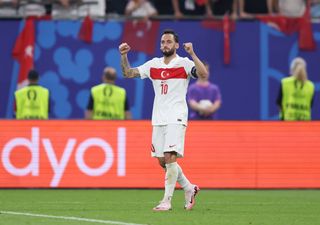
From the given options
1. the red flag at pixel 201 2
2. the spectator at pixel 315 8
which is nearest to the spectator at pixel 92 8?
the red flag at pixel 201 2

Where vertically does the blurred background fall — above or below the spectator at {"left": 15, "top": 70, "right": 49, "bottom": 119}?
above

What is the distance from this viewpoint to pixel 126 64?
46.2 feet

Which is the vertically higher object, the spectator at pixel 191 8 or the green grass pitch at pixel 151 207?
the spectator at pixel 191 8

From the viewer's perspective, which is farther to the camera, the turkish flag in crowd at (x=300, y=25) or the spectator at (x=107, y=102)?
the turkish flag in crowd at (x=300, y=25)

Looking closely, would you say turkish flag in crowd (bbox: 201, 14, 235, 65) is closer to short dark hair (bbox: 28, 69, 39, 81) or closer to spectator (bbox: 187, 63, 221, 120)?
spectator (bbox: 187, 63, 221, 120)

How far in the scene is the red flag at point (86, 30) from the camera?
23.1 meters

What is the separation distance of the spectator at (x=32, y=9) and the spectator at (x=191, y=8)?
2.74 m

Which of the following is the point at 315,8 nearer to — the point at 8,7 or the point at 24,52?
the point at 24,52

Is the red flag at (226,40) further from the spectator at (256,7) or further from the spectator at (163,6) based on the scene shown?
the spectator at (163,6)

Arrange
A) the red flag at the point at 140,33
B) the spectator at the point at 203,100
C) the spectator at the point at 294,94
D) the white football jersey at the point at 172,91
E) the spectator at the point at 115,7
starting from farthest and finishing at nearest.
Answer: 1. the spectator at the point at 115,7
2. the red flag at the point at 140,33
3. the spectator at the point at 203,100
4. the spectator at the point at 294,94
5. the white football jersey at the point at 172,91

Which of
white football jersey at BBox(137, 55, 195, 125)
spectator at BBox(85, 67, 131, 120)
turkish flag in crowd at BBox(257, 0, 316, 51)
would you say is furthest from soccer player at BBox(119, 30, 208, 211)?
turkish flag in crowd at BBox(257, 0, 316, 51)

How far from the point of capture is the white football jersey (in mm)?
13922

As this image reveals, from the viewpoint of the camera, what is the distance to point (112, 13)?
23.4 meters

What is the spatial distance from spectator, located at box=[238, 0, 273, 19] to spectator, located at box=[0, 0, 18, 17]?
15.6 ft
